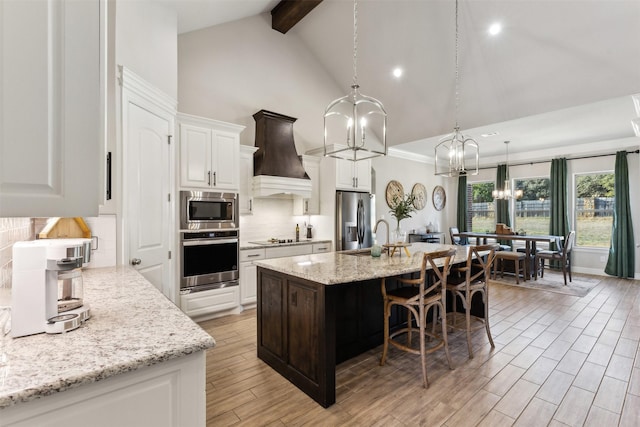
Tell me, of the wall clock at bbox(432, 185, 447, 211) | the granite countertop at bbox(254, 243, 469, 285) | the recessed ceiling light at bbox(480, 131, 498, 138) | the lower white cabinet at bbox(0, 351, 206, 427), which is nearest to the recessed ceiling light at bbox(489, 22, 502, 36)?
the recessed ceiling light at bbox(480, 131, 498, 138)

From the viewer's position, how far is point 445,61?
Answer: 4.72 meters

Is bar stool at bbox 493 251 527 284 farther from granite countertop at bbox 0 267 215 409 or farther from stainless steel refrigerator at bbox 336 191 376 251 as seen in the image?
granite countertop at bbox 0 267 215 409

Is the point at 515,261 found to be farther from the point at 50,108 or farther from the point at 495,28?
the point at 50,108

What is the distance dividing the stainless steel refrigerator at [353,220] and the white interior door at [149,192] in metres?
2.66

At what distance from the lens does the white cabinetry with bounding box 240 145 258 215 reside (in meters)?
4.35

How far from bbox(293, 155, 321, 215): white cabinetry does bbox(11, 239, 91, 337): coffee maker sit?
403 centimetres

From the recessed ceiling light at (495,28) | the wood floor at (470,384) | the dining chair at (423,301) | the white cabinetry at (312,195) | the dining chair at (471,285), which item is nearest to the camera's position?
the wood floor at (470,384)

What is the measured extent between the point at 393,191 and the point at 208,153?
4677mm

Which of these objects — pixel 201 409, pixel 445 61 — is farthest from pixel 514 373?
pixel 445 61

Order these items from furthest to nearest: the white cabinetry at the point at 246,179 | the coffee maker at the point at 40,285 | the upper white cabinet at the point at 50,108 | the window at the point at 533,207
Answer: the window at the point at 533,207 < the white cabinetry at the point at 246,179 < the coffee maker at the point at 40,285 < the upper white cabinet at the point at 50,108

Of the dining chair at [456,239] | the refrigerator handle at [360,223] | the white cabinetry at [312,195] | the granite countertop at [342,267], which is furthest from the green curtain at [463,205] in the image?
the granite countertop at [342,267]

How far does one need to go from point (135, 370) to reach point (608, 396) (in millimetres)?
3094

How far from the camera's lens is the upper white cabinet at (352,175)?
16.5 ft

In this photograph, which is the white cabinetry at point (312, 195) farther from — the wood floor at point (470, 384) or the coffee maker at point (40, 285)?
the coffee maker at point (40, 285)
